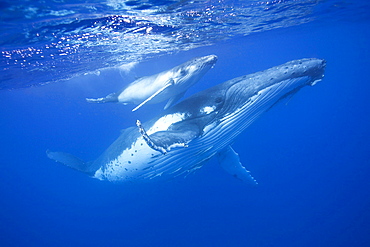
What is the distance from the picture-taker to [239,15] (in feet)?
51.0

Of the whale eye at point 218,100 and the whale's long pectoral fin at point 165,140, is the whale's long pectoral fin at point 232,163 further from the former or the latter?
the whale's long pectoral fin at point 165,140

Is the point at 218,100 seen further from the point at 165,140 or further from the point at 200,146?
the point at 165,140

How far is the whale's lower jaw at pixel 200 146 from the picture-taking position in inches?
185

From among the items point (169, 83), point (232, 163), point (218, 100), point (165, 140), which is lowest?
point (165, 140)

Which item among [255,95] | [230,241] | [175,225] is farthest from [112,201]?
[255,95]

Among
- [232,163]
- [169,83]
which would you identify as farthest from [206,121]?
[232,163]

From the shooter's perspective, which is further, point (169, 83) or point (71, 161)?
point (71, 161)

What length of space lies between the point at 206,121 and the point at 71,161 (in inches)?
263

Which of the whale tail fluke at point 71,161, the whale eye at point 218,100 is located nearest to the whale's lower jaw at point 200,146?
the whale eye at point 218,100

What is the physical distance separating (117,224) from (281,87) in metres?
21.6

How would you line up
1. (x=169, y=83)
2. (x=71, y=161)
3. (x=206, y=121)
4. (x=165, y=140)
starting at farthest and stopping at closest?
(x=71, y=161) < (x=169, y=83) < (x=206, y=121) < (x=165, y=140)

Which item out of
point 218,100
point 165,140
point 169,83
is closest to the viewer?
point 165,140

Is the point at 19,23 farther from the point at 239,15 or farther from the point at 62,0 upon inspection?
the point at 239,15

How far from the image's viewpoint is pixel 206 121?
5.06 m
